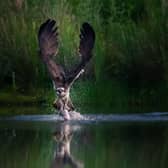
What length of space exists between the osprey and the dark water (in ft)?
1.54

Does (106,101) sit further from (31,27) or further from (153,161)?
(153,161)

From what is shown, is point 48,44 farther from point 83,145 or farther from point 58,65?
point 83,145

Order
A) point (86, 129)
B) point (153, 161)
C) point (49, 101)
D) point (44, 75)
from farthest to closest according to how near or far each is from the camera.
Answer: point (44, 75), point (49, 101), point (86, 129), point (153, 161)

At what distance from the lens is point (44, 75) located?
25984mm

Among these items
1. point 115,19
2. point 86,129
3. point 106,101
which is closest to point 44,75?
point 106,101

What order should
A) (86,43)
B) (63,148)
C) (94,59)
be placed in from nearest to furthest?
(63,148) < (86,43) < (94,59)

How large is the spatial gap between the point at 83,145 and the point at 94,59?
34.6 ft

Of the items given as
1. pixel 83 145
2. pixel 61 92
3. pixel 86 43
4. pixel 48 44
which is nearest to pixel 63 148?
pixel 83 145

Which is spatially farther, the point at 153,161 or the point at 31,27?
the point at 31,27

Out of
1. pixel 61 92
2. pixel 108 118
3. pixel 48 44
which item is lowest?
pixel 108 118

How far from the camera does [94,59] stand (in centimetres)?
2688

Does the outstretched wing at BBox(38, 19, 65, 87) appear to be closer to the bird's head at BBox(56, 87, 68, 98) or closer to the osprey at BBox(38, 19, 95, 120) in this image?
the osprey at BBox(38, 19, 95, 120)

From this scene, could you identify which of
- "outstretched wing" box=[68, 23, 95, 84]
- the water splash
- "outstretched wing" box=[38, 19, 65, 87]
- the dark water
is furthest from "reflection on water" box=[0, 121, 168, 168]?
"outstretched wing" box=[68, 23, 95, 84]

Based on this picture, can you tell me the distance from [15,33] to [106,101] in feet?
10.6
